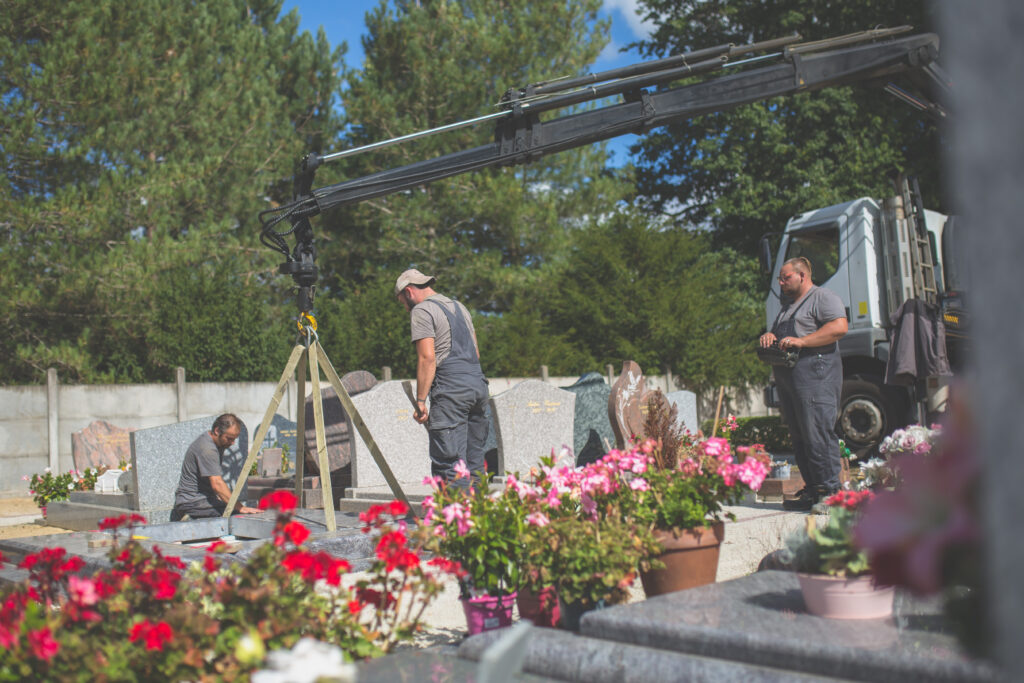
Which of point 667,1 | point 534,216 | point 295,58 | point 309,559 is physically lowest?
point 309,559

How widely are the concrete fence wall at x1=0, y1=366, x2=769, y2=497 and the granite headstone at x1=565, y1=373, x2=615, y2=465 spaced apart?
163cm

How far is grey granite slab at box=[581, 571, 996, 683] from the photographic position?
2205mm

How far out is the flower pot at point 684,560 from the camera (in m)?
3.45

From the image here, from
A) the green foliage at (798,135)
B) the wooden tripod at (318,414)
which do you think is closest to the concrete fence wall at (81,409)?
the wooden tripod at (318,414)

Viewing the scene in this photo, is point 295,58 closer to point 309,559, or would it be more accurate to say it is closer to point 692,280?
point 692,280

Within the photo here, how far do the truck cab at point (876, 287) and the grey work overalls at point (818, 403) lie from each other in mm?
4495

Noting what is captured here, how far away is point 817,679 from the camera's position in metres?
2.20

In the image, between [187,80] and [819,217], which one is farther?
[187,80]

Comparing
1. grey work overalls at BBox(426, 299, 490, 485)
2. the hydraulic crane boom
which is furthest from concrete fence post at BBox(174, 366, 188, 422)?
grey work overalls at BBox(426, 299, 490, 485)

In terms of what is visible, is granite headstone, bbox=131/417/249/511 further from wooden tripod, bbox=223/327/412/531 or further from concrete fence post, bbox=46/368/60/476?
concrete fence post, bbox=46/368/60/476

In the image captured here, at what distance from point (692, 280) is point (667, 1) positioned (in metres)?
9.41

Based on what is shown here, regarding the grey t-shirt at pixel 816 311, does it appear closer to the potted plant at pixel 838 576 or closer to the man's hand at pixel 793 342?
the man's hand at pixel 793 342

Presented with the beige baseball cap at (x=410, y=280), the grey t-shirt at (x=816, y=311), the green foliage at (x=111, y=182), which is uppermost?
the green foliage at (x=111, y=182)

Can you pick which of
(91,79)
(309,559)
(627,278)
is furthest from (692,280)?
(309,559)
